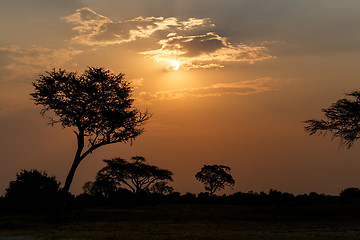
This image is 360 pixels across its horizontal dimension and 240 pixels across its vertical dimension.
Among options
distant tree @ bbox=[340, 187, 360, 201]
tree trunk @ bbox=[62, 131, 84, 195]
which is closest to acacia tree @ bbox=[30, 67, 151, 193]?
tree trunk @ bbox=[62, 131, 84, 195]

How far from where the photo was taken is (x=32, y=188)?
62.3 meters

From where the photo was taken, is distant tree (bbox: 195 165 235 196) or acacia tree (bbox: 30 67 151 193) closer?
acacia tree (bbox: 30 67 151 193)

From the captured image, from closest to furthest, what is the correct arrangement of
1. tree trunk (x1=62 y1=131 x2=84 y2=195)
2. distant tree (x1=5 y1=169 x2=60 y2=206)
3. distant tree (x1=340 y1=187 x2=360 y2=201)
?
tree trunk (x1=62 y1=131 x2=84 y2=195), distant tree (x1=5 y1=169 x2=60 y2=206), distant tree (x1=340 y1=187 x2=360 y2=201)

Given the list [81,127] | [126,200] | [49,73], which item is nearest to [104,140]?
[81,127]

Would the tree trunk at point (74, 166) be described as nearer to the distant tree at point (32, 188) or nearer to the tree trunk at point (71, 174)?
the tree trunk at point (71, 174)

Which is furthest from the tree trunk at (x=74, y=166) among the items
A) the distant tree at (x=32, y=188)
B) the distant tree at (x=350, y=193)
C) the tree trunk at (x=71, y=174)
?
the distant tree at (x=350, y=193)

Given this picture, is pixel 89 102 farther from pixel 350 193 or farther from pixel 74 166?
pixel 350 193

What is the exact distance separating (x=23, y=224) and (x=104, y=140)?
1443 cm

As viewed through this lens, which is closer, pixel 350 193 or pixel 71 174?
pixel 71 174

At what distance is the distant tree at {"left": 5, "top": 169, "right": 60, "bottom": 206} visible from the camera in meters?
61.0

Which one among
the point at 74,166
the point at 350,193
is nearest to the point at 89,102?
the point at 74,166

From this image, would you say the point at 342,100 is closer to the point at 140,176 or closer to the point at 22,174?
the point at 22,174

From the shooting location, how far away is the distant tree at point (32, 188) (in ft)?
200

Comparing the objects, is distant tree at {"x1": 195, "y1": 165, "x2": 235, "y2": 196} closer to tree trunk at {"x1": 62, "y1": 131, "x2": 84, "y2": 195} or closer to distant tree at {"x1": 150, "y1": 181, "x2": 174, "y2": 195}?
distant tree at {"x1": 150, "y1": 181, "x2": 174, "y2": 195}
